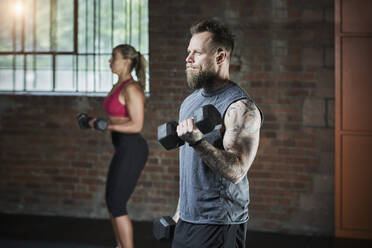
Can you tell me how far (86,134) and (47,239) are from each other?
1.09m

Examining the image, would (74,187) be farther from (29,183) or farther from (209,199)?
(209,199)

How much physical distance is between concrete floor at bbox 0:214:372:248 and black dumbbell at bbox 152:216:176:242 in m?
2.11

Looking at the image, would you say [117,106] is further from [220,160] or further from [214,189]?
[220,160]

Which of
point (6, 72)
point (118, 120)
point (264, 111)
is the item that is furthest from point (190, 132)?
point (6, 72)

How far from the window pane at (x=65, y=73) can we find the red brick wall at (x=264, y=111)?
164mm

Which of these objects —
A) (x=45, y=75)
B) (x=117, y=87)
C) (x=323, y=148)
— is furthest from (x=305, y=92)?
(x=45, y=75)

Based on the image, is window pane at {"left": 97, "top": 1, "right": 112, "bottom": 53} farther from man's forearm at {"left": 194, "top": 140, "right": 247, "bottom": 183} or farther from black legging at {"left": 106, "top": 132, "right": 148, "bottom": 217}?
man's forearm at {"left": 194, "top": 140, "right": 247, "bottom": 183}

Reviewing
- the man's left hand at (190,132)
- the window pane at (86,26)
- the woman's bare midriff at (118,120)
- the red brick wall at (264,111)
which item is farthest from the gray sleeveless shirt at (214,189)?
the window pane at (86,26)

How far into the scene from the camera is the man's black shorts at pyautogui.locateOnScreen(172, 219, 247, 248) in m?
2.19

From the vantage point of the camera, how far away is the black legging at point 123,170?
12.7 ft

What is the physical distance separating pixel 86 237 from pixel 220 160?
3085 mm

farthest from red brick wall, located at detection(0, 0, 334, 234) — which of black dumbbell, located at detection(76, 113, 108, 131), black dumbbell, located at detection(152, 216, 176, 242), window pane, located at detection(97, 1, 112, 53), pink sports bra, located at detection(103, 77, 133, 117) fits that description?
black dumbbell, located at detection(152, 216, 176, 242)

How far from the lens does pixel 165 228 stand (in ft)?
7.94

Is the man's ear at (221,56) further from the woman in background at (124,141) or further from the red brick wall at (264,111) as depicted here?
the red brick wall at (264,111)
